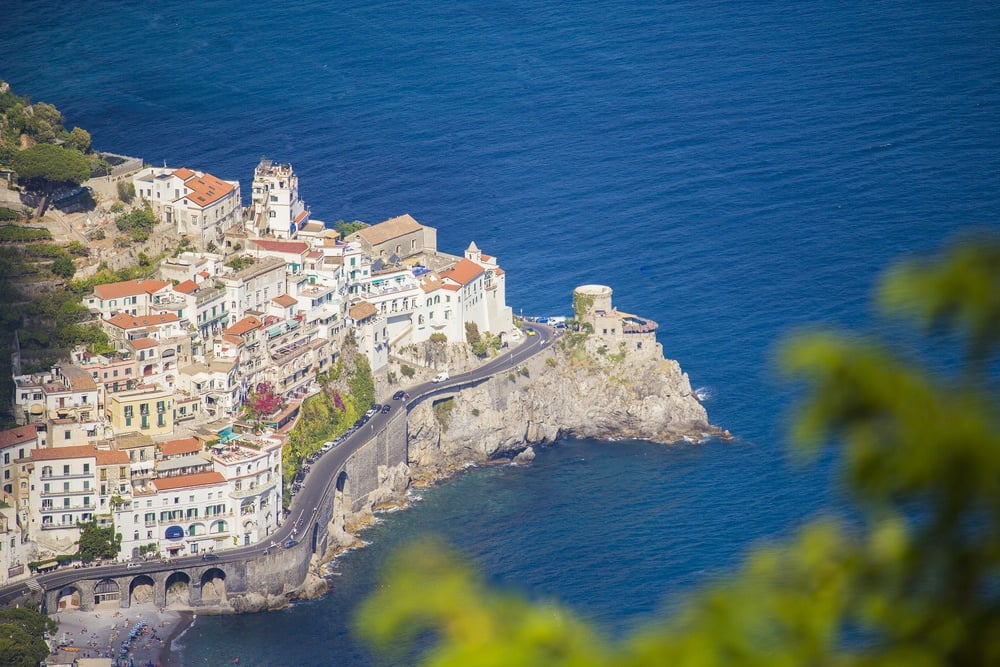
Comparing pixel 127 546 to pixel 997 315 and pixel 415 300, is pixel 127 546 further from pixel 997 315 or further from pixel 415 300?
pixel 997 315

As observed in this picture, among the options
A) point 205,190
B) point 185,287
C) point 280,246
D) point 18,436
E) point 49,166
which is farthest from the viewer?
point 205,190

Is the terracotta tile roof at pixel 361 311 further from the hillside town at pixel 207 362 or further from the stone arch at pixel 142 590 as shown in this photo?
the stone arch at pixel 142 590

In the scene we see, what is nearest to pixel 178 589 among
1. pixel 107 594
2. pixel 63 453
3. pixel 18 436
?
pixel 107 594

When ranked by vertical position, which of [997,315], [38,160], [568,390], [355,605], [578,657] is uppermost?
A: [38,160]

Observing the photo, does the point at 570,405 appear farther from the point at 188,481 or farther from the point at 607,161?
the point at 607,161

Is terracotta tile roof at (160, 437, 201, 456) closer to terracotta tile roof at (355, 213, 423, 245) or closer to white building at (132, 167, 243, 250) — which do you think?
white building at (132, 167, 243, 250)

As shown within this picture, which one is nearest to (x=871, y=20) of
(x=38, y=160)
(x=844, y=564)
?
(x=38, y=160)
